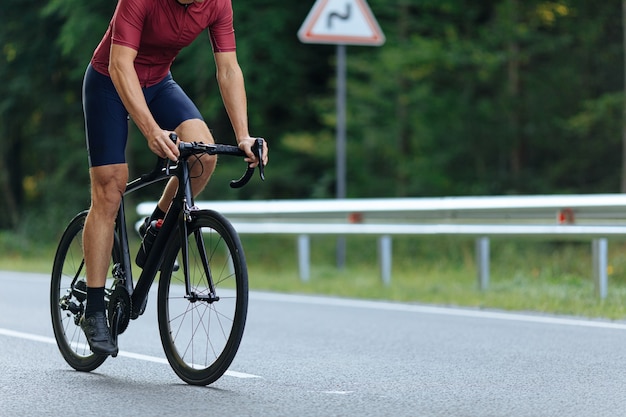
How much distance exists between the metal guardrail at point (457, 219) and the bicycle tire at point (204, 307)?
5.00m

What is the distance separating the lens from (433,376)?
20.0 ft

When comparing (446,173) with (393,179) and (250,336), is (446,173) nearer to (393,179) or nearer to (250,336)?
(393,179)

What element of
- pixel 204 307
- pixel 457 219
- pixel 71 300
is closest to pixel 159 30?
pixel 204 307

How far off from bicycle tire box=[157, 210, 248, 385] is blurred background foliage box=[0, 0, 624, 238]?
18126 mm

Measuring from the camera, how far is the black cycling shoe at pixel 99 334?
5.91 meters

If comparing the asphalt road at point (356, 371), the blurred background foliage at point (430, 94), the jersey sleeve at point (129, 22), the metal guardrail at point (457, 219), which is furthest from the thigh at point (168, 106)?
the blurred background foliage at point (430, 94)

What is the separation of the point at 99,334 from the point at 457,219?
20.7 feet

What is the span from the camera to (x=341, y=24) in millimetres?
13570

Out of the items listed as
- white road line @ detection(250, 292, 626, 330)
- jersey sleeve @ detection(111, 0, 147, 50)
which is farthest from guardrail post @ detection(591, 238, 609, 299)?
jersey sleeve @ detection(111, 0, 147, 50)

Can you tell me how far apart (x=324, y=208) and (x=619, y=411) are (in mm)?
8214

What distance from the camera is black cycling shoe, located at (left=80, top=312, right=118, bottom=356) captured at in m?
5.91

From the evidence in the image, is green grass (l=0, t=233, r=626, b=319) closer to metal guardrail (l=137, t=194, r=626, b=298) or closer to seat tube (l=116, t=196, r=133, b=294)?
metal guardrail (l=137, t=194, r=626, b=298)

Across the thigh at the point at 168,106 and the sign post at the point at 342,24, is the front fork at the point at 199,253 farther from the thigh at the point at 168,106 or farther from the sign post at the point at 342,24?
the sign post at the point at 342,24

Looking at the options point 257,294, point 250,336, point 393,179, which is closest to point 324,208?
point 257,294
